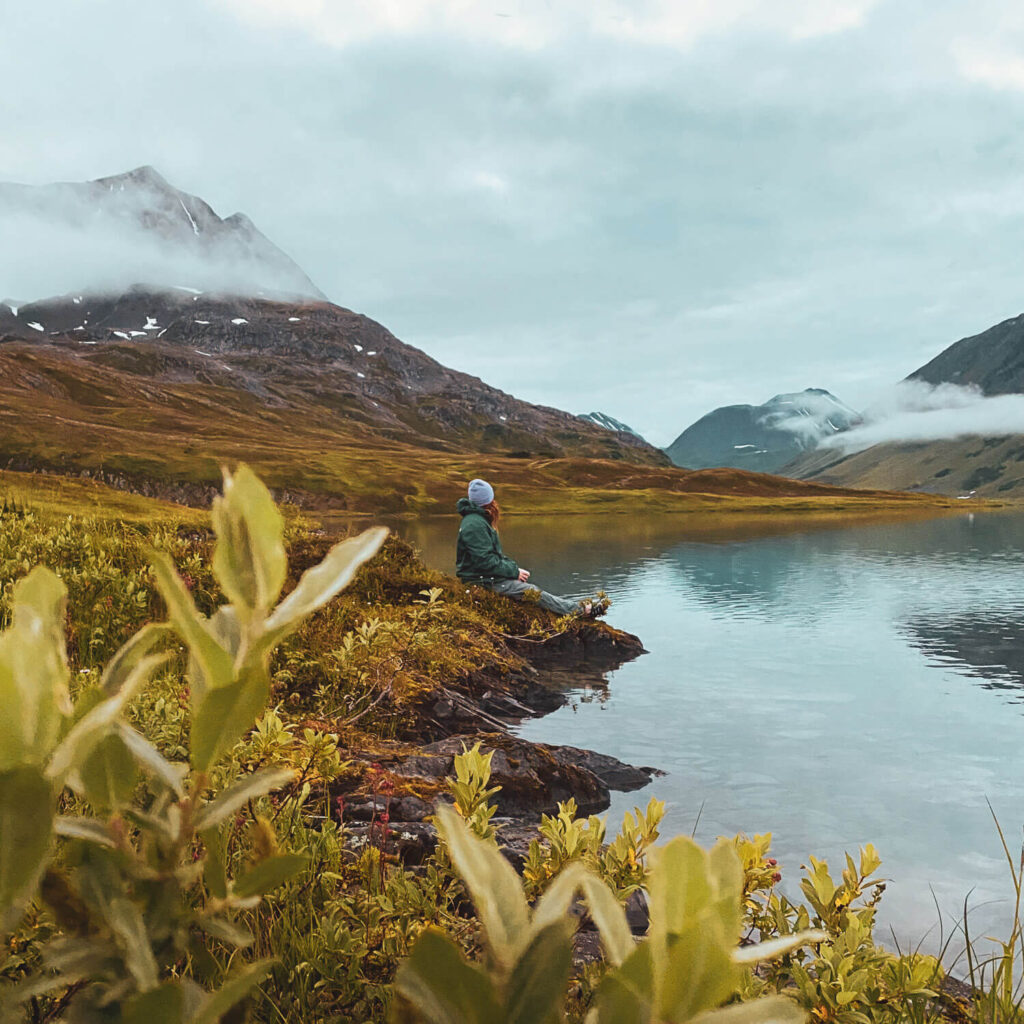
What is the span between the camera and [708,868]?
2.49 feet

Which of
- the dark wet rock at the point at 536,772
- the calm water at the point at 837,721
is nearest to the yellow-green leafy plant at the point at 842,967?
the dark wet rock at the point at 536,772

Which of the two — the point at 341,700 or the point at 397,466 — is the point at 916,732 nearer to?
the point at 341,700

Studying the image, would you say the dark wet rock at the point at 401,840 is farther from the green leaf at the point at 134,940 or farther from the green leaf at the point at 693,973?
the green leaf at the point at 693,973

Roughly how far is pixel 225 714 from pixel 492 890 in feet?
1.01

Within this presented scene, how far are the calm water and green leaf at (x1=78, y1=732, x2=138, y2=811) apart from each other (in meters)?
7.25

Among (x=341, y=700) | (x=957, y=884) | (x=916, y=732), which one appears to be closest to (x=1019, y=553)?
(x=916, y=732)

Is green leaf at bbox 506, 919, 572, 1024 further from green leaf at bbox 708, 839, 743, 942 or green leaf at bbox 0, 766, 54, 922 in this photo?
green leaf at bbox 0, 766, 54, 922

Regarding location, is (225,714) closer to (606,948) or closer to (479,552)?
(606,948)

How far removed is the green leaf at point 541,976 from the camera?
67 cm

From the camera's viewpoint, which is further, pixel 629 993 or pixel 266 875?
pixel 266 875

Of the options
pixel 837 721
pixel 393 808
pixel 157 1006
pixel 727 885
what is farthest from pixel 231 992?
pixel 837 721

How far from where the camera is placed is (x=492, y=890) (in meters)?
0.72

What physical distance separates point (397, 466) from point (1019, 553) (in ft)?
385

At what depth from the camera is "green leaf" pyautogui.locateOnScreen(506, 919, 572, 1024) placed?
665 millimetres
